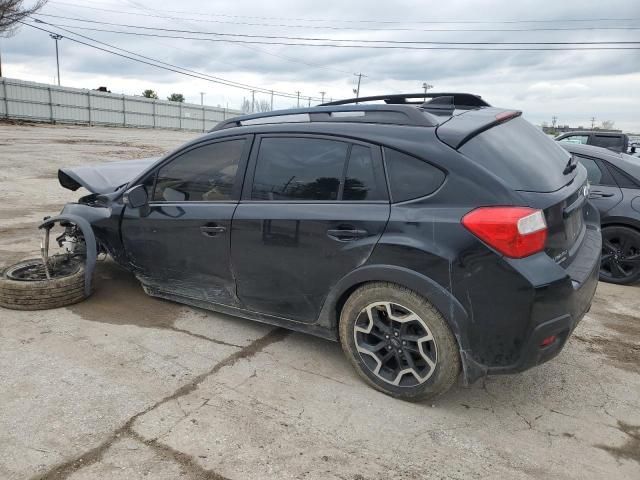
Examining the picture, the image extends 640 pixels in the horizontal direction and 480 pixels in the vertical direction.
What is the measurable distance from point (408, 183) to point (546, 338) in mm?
1132

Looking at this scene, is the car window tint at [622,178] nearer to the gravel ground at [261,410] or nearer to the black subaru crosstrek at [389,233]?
the gravel ground at [261,410]

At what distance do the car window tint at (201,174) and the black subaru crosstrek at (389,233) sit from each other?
0.01 meters

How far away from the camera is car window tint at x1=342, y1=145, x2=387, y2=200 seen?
2965 mm

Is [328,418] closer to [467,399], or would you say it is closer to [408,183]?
[467,399]

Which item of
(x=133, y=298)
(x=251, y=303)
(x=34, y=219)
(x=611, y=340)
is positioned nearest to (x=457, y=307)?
(x=251, y=303)

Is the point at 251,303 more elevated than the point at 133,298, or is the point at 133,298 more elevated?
the point at 251,303

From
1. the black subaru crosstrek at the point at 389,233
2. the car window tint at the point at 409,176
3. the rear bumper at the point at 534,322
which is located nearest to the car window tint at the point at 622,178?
the black subaru crosstrek at the point at 389,233

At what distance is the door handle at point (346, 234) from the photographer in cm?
296

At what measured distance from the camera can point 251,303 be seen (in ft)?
11.9

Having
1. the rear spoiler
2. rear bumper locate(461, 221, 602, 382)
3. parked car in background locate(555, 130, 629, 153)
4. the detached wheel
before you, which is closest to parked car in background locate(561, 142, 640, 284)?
the rear spoiler

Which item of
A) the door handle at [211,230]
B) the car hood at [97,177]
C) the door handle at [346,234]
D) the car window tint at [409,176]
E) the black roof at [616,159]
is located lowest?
the door handle at [211,230]

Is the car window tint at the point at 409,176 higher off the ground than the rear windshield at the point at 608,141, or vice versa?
the rear windshield at the point at 608,141

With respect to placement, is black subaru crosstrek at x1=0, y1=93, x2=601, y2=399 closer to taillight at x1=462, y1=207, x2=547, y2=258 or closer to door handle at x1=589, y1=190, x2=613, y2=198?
taillight at x1=462, y1=207, x2=547, y2=258

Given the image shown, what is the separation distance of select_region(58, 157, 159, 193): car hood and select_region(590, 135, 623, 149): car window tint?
9427mm
